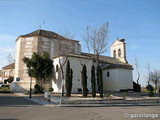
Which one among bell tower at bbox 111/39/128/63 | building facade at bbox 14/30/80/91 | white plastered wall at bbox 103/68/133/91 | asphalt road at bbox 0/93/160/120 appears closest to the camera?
asphalt road at bbox 0/93/160/120

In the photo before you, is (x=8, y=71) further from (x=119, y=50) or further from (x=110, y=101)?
(x=110, y=101)

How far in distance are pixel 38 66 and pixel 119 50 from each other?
2522 cm

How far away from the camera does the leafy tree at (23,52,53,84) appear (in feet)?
82.9

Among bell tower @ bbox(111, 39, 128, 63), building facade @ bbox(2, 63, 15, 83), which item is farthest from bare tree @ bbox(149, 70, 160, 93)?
building facade @ bbox(2, 63, 15, 83)

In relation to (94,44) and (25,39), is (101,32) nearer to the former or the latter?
(94,44)

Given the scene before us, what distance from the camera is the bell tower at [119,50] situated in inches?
1561

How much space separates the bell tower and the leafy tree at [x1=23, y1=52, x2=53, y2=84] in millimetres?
22124

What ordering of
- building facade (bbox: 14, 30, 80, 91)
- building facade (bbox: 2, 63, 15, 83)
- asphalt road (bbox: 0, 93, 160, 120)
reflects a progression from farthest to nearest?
building facade (bbox: 2, 63, 15, 83)
building facade (bbox: 14, 30, 80, 91)
asphalt road (bbox: 0, 93, 160, 120)

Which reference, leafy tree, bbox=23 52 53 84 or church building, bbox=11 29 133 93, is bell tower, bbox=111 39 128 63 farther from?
leafy tree, bbox=23 52 53 84

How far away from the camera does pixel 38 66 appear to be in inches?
990

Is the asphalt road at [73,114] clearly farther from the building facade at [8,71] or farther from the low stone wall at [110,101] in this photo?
the building facade at [8,71]

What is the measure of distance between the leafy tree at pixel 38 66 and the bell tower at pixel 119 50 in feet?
72.6

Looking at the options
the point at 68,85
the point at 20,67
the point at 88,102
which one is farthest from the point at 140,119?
the point at 20,67

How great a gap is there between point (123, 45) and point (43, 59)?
2301cm
